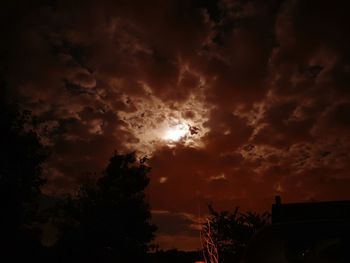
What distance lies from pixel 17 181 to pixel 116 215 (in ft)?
42.6

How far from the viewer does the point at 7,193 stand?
25.0 m

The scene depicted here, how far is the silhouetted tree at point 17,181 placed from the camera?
2486 centimetres

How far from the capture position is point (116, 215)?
1483 inches

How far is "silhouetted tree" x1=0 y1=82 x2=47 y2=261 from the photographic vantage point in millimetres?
24859

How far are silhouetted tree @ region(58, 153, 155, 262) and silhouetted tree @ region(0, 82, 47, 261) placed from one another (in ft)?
26.8

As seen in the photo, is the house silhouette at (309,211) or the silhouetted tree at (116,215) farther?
the silhouetted tree at (116,215)

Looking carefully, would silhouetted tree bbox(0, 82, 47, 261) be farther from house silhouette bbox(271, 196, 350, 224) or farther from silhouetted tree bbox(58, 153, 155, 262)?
house silhouette bbox(271, 196, 350, 224)

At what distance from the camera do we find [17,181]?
2600 cm

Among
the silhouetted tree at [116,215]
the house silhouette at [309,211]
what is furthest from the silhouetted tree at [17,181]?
the house silhouette at [309,211]

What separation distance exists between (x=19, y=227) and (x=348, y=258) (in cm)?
2452

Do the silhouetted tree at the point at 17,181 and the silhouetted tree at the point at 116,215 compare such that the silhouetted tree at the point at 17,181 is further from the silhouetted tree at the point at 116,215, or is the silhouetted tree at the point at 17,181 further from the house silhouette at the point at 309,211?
the house silhouette at the point at 309,211

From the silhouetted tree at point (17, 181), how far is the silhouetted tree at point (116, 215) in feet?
26.8

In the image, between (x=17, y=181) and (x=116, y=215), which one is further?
(x=116, y=215)

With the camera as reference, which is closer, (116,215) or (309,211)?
(309,211)
